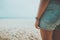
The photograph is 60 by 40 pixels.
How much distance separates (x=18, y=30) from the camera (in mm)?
1802

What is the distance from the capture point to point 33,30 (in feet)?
5.91

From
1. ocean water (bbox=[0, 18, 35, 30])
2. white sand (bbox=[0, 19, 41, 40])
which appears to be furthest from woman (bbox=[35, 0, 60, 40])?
ocean water (bbox=[0, 18, 35, 30])

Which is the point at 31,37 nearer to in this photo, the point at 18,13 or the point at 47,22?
the point at 18,13

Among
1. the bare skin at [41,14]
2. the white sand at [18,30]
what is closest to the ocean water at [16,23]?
the white sand at [18,30]

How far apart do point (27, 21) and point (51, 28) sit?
120cm

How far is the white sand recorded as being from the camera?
1.67 metres

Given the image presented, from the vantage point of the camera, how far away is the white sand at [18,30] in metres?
1.67

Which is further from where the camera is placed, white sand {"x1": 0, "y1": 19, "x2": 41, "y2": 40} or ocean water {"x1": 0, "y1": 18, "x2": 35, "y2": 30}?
ocean water {"x1": 0, "y1": 18, "x2": 35, "y2": 30}

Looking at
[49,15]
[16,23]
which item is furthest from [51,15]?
[16,23]

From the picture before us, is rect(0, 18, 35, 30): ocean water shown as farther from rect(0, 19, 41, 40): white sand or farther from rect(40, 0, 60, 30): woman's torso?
rect(40, 0, 60, 30): woman's torso

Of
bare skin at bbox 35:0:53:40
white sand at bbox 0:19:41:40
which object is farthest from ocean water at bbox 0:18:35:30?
bare skin at bbox 35:0:53:40

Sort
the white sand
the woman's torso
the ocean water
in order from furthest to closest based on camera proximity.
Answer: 1. the ocean water
2. the white sand
3. the woman's torso

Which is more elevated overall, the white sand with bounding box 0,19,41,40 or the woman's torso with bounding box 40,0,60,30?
the woman's torso with bounding box 40,0,60,30

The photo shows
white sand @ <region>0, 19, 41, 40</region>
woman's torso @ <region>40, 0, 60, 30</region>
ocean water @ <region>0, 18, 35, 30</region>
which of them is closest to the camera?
woman's torso @ <region>40, 0, 60, 30</region>
